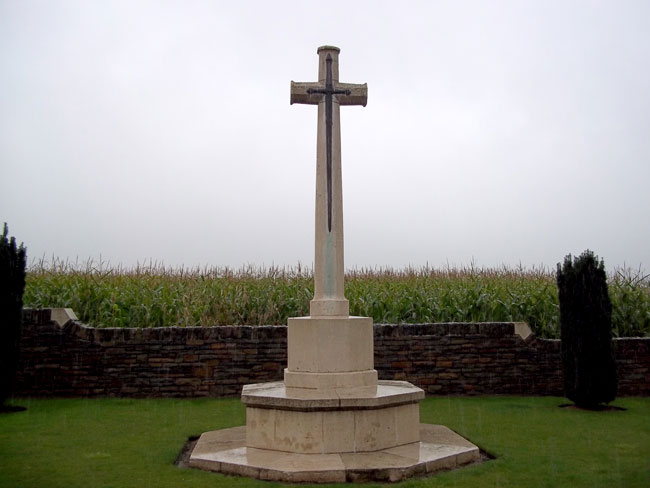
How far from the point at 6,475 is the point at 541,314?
9768mm

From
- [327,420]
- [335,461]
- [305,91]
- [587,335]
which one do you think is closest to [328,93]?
[305,91]

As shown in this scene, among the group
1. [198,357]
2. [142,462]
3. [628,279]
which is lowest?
[142,462]

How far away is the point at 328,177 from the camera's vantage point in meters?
6.59

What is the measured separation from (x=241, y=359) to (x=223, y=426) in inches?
97.4

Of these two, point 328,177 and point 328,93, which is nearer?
point 328,177

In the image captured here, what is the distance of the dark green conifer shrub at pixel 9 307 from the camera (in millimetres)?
8859

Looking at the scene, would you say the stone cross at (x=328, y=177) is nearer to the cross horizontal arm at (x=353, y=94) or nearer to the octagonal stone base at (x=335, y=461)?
the cross horizontal arm at (x=353, y=94)

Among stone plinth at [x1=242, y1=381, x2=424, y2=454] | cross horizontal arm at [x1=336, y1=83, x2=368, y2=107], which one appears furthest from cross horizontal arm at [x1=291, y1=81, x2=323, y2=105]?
stone plinth at [x1=242, y1=381, x2=424, y2=454]

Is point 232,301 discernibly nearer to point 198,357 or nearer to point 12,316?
point 198,357

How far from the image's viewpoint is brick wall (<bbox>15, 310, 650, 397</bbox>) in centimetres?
1005

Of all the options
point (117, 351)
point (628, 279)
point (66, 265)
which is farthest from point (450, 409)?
point (66, 265)

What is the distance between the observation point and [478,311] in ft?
38.8

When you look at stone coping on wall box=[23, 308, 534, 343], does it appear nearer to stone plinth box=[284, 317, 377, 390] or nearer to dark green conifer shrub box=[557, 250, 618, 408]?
dark green conifer shrub box=[557, 250, 618, 408]

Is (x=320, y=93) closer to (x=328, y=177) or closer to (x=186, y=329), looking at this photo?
(x=328, y=177)
